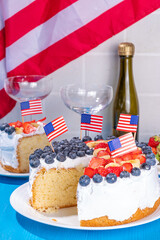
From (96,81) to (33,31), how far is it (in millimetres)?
538

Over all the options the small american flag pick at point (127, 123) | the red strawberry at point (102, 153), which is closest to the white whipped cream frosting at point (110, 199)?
the red strawberry at point (102, 153)

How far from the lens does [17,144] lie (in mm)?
1978

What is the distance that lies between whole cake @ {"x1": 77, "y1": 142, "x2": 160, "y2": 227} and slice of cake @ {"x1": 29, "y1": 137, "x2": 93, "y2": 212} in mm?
233

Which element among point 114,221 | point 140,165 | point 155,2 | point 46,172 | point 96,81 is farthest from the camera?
point 96,81

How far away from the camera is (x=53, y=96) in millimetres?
2527

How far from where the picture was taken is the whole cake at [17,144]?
1.98m

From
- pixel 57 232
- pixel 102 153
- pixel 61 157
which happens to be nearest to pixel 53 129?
pixel 61 157

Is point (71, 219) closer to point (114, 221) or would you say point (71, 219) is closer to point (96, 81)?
point (114, 221)

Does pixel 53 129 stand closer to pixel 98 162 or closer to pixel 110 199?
pixel 98 162

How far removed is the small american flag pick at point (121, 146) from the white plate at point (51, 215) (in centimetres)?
28

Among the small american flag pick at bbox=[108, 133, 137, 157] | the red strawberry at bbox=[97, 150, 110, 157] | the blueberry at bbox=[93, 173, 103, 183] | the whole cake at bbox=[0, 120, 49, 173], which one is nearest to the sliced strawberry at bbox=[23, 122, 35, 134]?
the whole cake at bbox=[0, 120, 49, 173]

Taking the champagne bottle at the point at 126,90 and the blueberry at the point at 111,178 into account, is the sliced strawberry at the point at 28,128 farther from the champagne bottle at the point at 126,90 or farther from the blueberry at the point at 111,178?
the blueberry at the point at 111,178

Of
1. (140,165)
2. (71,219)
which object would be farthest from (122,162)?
(71,219)

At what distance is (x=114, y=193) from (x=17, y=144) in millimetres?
793
